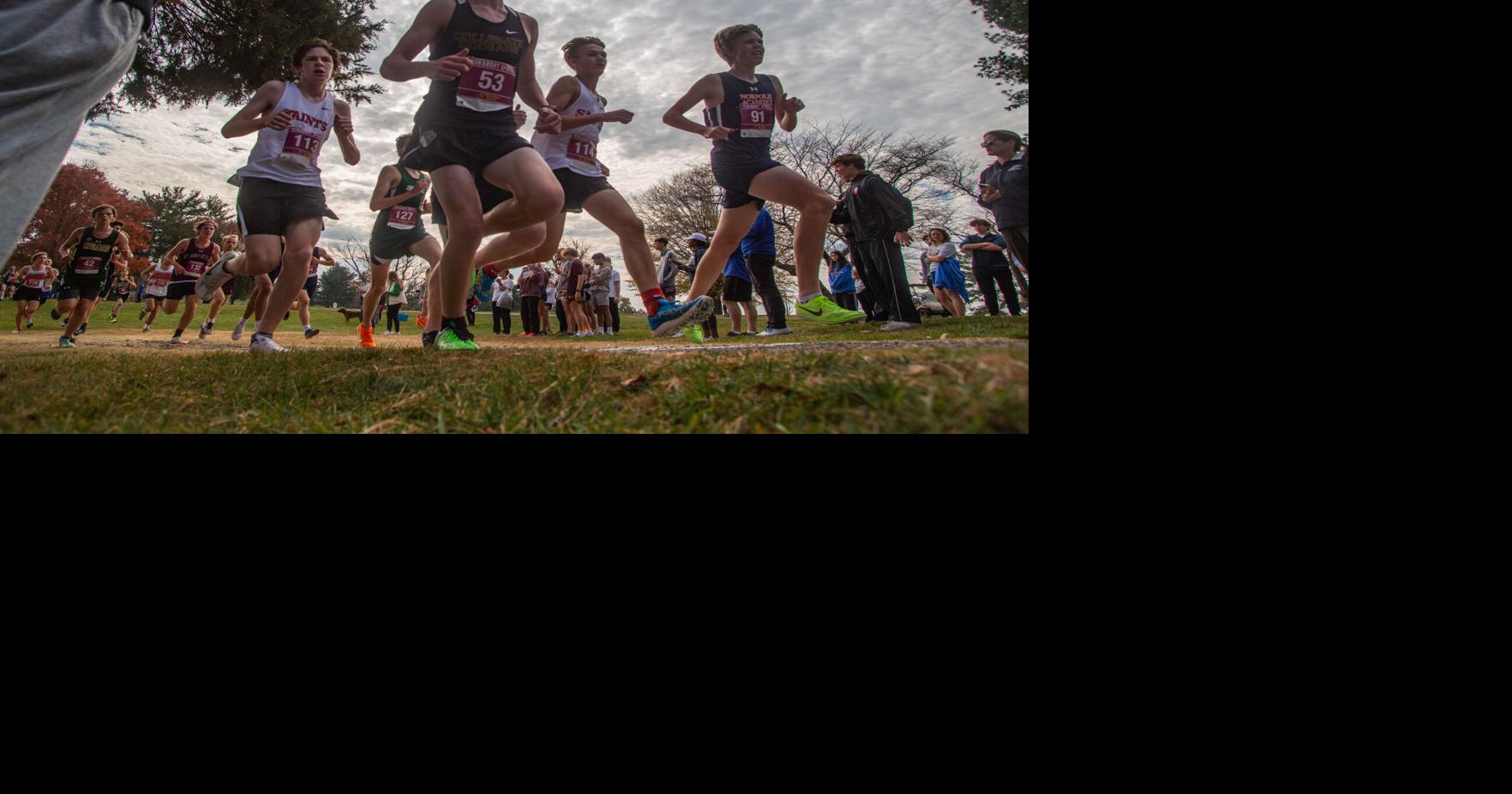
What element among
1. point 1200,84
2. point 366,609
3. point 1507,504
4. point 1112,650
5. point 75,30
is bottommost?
point 1112,650

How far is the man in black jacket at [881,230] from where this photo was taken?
3.03m

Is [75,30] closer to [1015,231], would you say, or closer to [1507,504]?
[1015,231]

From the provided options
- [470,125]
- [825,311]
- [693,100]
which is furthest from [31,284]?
[825,311]

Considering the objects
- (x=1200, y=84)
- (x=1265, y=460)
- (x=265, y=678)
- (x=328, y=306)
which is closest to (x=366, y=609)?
(x=265, y=678)

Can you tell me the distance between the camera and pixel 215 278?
13.6 feet

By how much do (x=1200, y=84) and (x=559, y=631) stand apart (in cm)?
170

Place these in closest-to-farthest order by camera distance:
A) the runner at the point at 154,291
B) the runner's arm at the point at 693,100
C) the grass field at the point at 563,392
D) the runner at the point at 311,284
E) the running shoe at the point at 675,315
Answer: the grass field at the point at 563,392, the runner's arm at the point at 693,100, the running shoe at the point at 675,315, the runner at the point at 311,284, the runner at the point at 154,291

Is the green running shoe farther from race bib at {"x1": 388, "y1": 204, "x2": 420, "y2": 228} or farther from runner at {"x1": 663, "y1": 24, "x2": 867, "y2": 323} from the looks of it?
runner at {"x1": 663, "y1": 24, "x2": 867, "y2": 323}

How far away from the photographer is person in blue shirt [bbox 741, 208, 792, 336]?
4777 mm

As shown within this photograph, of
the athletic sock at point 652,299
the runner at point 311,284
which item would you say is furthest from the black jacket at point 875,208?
the runner at point 311,284

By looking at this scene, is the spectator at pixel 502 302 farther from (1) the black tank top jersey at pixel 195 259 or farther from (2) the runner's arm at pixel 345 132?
(2) the runner's arm at pixel 345 132

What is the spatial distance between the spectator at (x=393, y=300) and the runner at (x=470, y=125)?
208 centimetres

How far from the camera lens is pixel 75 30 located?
1.90 meters

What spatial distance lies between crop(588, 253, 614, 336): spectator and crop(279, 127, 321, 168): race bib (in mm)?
5541
